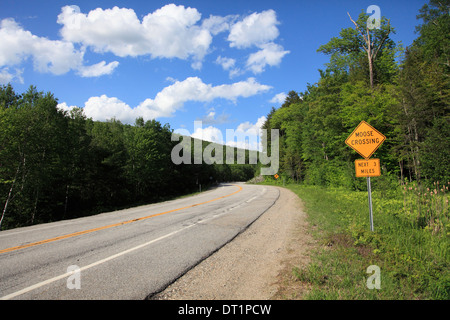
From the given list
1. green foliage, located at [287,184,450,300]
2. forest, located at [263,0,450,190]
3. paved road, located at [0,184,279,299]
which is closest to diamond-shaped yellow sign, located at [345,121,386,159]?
green foliage, located at [287,184,450,300]

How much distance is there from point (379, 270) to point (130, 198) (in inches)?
1395

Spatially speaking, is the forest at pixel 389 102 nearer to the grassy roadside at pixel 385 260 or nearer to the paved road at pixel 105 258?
the grassy roadside at pixel 385 260

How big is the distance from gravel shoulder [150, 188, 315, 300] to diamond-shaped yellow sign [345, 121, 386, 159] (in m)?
3.02

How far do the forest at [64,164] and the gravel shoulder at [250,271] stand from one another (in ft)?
54.3

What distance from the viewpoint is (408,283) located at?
3.40m

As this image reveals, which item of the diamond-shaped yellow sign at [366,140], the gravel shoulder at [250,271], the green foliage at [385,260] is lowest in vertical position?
the gravel shoulder at [250,271]

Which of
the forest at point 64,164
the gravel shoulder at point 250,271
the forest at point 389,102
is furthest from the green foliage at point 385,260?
the forest at point 64,164

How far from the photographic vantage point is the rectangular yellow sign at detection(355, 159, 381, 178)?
19.4 feet

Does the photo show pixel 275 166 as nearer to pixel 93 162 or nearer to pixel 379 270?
pixel 93 162

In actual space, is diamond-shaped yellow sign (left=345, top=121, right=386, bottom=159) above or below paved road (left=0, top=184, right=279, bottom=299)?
above

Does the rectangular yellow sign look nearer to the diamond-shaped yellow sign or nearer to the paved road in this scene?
the diamond-shaped yellow sign

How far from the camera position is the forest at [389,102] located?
14625 mm

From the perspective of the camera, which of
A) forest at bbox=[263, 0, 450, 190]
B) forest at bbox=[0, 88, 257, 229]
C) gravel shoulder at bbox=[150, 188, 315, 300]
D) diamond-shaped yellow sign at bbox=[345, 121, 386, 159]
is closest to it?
gravel shoulder at bbox=[150, 188, 315, 300]
